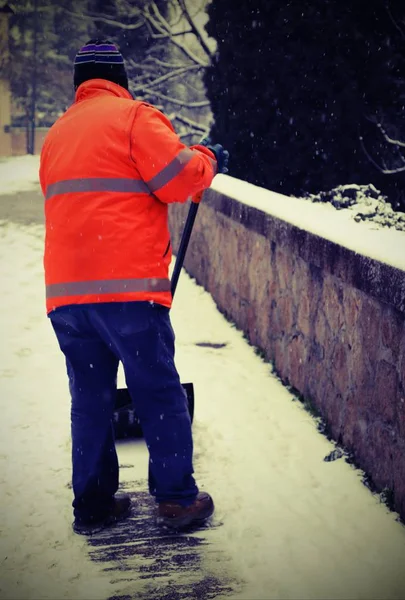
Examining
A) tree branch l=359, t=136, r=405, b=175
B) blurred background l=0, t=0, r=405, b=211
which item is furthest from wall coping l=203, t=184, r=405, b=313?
tree branch l=359, t=136, r=405, b=175

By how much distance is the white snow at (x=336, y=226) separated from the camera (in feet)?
10.6

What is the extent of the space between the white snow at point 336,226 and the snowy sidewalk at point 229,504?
0.99 metres

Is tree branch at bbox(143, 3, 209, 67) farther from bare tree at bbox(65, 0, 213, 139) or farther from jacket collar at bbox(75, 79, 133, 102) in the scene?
jacket collar at bbox(75, 79, 133, 102)

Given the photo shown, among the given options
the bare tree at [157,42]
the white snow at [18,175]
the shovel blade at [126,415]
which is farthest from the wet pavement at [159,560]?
the bare tree at [157,42]

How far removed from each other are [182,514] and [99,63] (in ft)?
5.80

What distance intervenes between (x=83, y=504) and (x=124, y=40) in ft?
58.8

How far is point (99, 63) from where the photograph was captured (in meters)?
2.79

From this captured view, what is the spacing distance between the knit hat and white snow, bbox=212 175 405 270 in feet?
4.23

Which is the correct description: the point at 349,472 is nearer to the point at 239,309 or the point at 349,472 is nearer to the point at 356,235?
the point at 356,235

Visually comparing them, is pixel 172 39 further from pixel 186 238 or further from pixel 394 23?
pixel 186 238

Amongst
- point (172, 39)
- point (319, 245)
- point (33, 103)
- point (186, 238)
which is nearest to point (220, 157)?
point (186, 238)

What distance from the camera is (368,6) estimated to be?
7.46 m

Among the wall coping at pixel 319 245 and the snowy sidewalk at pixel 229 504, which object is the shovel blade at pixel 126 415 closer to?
the snowy sidewalk at pixel 229 504

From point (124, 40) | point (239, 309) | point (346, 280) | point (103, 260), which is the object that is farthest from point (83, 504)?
point (124, 40)
